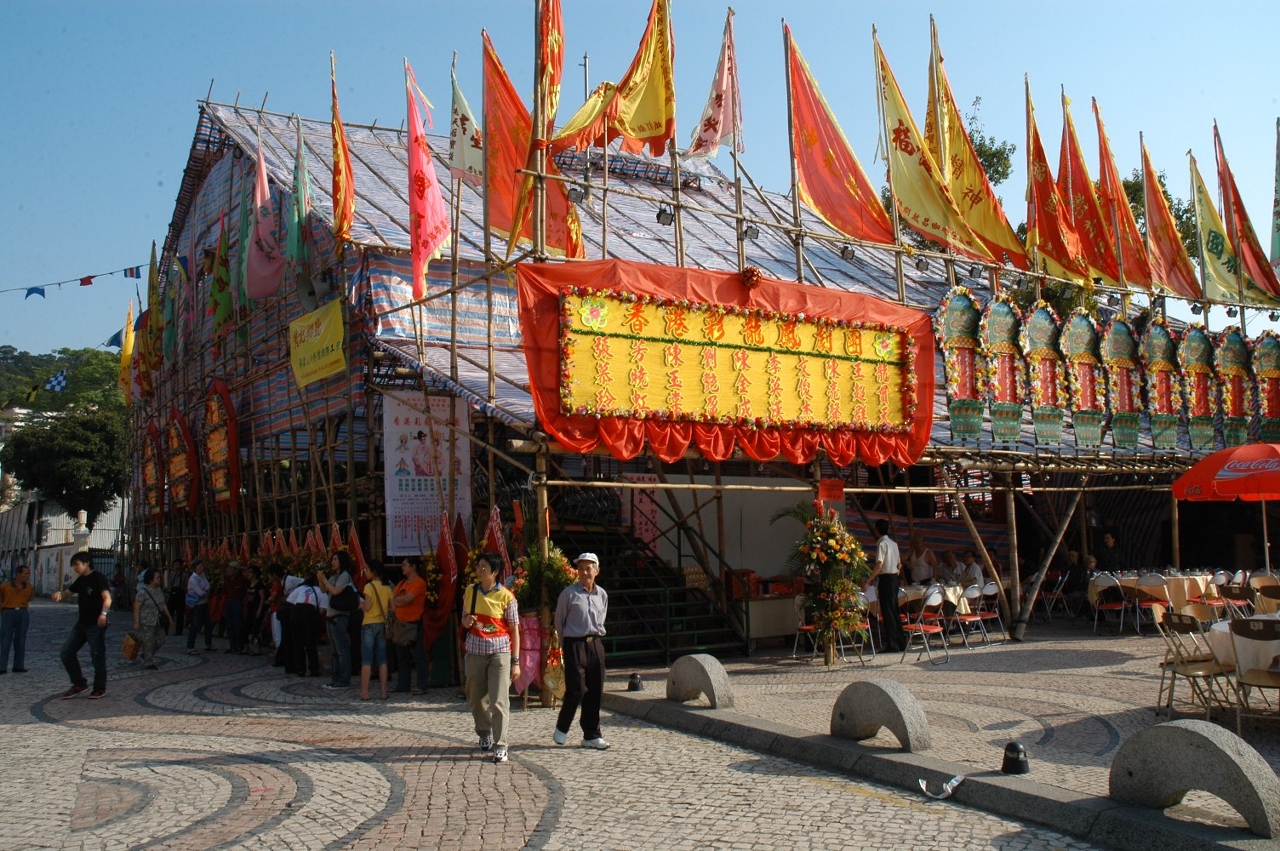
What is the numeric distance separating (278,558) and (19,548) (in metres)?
38.6

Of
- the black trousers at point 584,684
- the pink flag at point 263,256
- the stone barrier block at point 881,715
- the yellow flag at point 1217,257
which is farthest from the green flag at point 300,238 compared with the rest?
the yellow flag at point 1217,257

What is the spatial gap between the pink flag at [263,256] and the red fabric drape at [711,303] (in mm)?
8267

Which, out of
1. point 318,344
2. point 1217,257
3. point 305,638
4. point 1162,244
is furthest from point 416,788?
point 1217,257

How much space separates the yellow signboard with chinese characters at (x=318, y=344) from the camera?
14125 millimetres

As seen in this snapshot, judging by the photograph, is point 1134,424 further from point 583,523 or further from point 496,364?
point 496,364

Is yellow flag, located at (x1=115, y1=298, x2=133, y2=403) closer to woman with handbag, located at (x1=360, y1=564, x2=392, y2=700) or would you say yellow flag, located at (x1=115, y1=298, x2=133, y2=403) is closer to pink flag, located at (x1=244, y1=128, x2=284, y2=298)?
pink flag, located at (x1=244, y1=128, x2=284, y2=298)

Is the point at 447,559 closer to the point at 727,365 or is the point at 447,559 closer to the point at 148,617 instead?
the point at 727,365

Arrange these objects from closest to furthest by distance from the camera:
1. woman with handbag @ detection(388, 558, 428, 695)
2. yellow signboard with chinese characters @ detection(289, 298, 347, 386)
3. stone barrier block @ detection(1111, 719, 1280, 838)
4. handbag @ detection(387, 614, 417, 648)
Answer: stone barrier block @ detection(1111, 719, 1280, 838) → woman with handbag @ detection(388, 558, 428, 695) → handbag @ detection(387, 614, 417, 648) → yellow signboard with chinese characters @ detection(289, 298, 347, 386)

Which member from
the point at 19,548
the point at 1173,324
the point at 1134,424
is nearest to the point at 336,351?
the point at 1134,424

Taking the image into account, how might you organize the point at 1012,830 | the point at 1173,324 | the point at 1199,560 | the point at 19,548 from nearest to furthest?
the point at 1012,830 → the point at 1173,324 → the point at 1199,560 → the point at 19,548

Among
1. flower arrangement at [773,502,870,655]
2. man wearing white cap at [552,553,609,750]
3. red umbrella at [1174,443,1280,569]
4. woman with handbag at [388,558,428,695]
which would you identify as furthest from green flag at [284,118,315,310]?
red umbrella at [1174,443,1280,569]

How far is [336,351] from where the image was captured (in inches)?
555

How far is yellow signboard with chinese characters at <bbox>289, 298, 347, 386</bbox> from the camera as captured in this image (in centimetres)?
1412

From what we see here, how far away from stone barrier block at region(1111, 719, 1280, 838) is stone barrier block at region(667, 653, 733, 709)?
3.69 meters
